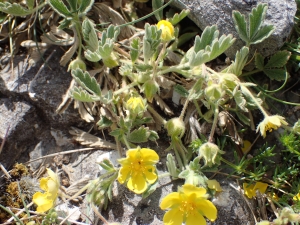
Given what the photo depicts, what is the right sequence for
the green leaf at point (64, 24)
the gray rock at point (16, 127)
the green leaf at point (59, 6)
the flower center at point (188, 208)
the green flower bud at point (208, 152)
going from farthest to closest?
1. the gray rock at point (16, 127)
2. the green leaf at point (64, 24)
3. the green leaf at point (59, 6)
4. the green flower bud at point (208, 152)
5. the flower center at point (188, 208)

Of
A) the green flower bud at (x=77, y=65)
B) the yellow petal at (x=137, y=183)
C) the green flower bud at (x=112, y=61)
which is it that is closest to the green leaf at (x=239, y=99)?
the yellow petal at (x=137, y=183)

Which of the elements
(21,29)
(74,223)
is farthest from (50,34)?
(74,223)

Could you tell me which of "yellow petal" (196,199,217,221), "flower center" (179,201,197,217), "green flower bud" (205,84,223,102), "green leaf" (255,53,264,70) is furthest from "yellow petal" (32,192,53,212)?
"green leaf" (255,53,264,70)

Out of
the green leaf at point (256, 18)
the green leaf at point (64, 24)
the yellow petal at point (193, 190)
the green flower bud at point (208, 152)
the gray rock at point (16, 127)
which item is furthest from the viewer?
the gray rock at point (16, 127)

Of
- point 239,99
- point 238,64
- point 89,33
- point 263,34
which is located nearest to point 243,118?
point 239,99

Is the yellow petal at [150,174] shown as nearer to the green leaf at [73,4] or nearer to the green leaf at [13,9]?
the green leaf at [73,4]

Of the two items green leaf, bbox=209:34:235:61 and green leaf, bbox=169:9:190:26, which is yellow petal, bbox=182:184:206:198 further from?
green leaf, bbox=169:9:190:26

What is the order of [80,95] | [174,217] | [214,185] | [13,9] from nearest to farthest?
[174,217] < [80,95] < [214,185] < [13,9]

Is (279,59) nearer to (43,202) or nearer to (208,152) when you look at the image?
(208,152)
